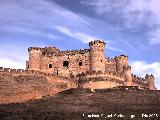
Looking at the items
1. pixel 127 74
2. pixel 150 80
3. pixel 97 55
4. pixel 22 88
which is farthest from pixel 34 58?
pixel 150 80

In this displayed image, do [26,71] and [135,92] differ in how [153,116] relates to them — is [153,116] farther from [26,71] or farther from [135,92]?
[26,71]

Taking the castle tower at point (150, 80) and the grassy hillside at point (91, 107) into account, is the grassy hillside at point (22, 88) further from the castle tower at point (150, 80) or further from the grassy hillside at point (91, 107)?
the castle tower at point (150, 80)

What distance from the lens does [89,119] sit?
3136 centimetres

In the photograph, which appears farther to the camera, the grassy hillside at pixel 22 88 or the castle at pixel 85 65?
the castle at pixel 85 65

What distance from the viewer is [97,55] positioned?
213ft

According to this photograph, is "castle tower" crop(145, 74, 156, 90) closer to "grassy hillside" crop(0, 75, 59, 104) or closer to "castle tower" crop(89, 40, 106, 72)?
"castle tower" crop(89, 40, 106, 72)

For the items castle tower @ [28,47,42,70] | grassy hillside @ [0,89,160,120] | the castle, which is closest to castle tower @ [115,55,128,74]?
the castle

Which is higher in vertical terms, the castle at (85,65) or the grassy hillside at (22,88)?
the castle at (85,65)

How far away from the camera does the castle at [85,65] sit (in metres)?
61.0

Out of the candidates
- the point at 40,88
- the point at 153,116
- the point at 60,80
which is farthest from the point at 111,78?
the point at 153,116

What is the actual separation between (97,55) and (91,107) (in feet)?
88.0

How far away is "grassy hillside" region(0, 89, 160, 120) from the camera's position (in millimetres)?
32844

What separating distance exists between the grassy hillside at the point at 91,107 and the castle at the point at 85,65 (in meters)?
Result: 9.85

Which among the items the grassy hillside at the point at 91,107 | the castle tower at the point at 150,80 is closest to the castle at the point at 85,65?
the castle tower at the point at 150,80
